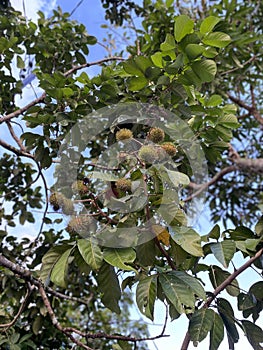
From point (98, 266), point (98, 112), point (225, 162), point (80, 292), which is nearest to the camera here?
point (98, 266)

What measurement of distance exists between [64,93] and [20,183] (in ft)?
3.24

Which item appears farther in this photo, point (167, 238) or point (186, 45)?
point (186, 45)

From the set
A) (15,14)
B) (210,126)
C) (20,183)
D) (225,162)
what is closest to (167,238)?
(210,126)

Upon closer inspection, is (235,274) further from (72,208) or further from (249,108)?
(249,108)

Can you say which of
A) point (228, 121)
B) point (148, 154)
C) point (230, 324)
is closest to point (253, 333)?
point (230, 324)

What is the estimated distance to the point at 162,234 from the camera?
83 cm

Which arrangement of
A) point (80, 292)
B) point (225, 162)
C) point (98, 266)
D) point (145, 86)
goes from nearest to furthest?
point (98, 266) → point (145, 86) → point (80, 292) → point (225, 162)

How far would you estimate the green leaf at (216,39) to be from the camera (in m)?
0.97

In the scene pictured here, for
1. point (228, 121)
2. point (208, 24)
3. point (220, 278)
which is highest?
point (208, 24)

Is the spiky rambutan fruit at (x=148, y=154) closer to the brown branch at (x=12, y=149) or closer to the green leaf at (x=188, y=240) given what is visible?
the green leaf at (x=188, y=240)

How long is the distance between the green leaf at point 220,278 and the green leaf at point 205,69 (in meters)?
0.39

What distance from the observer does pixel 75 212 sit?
2.77 ft

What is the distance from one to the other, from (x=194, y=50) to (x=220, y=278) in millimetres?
460

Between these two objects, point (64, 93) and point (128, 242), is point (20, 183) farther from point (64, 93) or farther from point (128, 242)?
point (128, 242)
